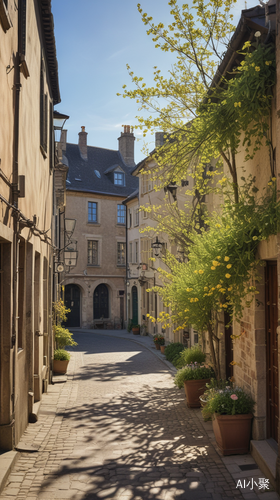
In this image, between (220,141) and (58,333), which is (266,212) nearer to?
(220,141)

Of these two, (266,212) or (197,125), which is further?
(197,125)

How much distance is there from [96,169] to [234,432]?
102ft

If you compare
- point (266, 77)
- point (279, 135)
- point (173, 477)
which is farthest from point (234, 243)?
point (173, 477)

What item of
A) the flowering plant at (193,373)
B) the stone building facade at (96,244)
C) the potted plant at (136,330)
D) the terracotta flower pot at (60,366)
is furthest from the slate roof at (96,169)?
the flowering plant at (193,373)

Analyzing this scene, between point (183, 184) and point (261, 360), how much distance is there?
1221 cm

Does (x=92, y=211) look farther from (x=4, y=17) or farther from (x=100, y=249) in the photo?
(x=4, y=17)

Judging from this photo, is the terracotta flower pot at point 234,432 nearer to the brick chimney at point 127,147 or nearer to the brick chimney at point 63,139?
the brick chimney at point 63,139

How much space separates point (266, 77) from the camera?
553 centimetres

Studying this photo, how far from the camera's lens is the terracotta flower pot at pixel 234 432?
6.13m

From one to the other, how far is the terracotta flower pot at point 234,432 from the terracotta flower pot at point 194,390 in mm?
2601

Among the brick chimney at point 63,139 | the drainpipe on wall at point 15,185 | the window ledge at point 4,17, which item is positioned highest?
the brick chimney at point 63,139

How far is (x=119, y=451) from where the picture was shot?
6562 millimetres

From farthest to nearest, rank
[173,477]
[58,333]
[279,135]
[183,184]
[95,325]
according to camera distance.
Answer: [95,325] < [183,184] < [58,333] < [173,477] < [279,135]

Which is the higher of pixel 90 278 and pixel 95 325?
pixel 90 278
